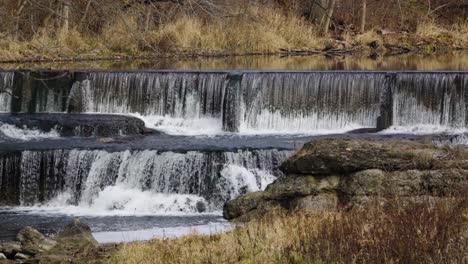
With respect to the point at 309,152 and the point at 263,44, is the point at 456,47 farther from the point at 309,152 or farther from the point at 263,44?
the point at 309,152

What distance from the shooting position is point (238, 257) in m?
8.44

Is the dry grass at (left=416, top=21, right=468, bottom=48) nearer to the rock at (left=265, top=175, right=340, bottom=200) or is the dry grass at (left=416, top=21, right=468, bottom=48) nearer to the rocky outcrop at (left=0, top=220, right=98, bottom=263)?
the rock at (left=265, top=175, right=340, bottom=200)

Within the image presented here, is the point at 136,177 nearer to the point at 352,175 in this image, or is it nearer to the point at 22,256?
the point at 352,175

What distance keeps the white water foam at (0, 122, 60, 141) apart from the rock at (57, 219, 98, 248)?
9355 mm

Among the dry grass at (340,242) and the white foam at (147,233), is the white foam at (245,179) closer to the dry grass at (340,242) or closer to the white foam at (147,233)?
the white foam at (147,233)

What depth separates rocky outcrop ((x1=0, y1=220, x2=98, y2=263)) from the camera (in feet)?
33.4

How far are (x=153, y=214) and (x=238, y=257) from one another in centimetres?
745

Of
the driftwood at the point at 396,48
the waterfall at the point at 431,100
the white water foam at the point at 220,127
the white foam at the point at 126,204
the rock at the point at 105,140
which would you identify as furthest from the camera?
the driftwood at the point at 396,48

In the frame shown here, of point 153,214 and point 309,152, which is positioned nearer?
point 309,152

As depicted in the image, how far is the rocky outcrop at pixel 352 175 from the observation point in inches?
467

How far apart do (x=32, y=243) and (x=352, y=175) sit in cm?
463

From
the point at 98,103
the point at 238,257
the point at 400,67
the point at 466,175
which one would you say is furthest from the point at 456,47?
the point at 238,257

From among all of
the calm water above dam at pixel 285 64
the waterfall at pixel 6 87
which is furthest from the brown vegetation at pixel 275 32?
the waterfall at pixel 6 87

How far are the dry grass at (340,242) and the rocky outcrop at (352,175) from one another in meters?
2.50
